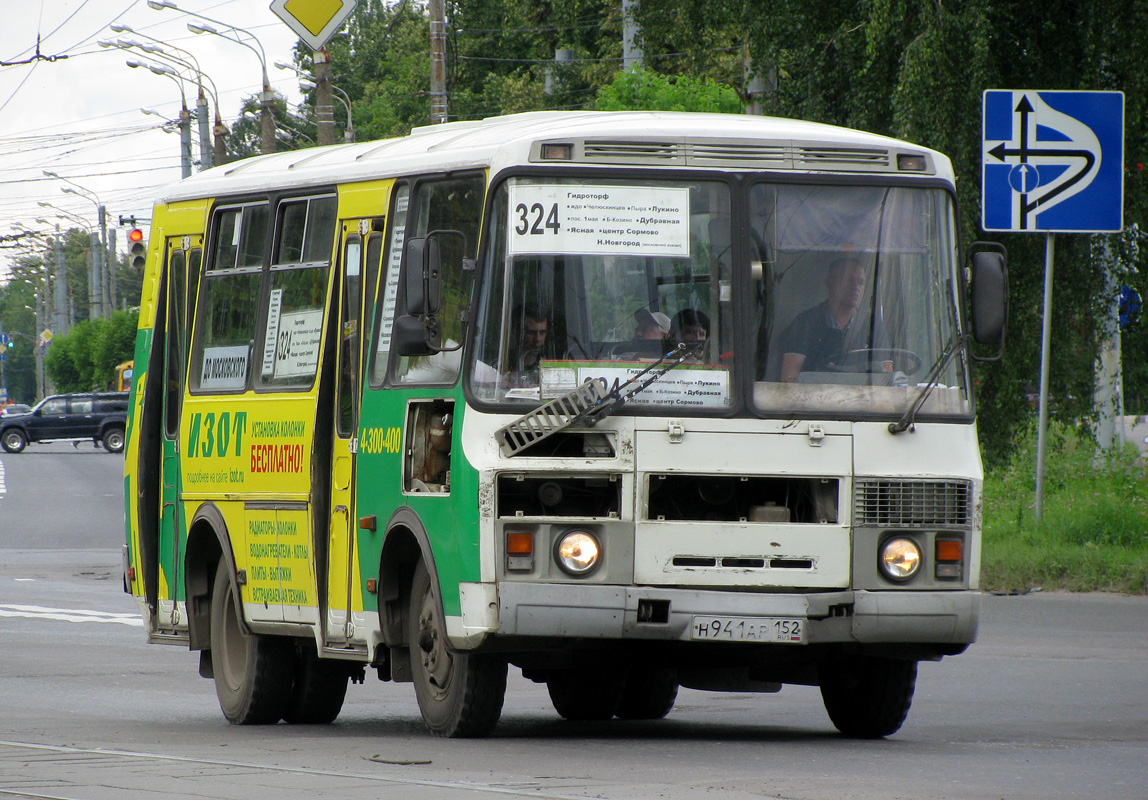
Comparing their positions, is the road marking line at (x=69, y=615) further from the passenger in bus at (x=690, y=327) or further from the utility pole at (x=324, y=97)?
the passenger in bus at (x=690, y=327)

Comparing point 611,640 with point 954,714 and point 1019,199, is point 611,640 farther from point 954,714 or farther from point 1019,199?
point 1019,199

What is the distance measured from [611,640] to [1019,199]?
373 inches

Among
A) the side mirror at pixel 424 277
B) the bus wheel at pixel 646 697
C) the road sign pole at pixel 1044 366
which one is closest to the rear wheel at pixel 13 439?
the road sign pole at pixel 1044 366

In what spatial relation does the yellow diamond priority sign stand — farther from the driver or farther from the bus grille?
the bus grille

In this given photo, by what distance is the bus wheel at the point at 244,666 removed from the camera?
1105 cm

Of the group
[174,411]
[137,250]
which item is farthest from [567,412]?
[137,250]

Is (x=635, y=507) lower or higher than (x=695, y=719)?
higher

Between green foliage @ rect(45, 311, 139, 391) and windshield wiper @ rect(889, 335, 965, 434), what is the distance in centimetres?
6947

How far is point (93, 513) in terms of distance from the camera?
3531 cm

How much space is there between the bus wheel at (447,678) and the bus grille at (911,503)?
1.76 metres

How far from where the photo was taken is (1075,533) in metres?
17.8

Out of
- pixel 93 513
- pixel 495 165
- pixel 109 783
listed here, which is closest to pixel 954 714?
pixel 495 165

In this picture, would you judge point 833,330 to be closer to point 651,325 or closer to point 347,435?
point 651,325

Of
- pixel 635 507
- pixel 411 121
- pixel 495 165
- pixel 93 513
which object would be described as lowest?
pixel 93 513
